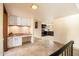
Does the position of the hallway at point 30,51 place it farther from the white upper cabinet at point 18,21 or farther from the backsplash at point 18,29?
the white upper cabinet at point 18,21

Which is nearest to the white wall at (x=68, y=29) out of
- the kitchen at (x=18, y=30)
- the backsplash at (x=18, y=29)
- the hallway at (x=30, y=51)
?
the hallway at (x=30, y=51)

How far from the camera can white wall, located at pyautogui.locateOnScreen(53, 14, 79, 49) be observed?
5.55m

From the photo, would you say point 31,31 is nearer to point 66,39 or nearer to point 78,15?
point 66,39

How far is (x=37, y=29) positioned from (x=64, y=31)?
3.92 metres

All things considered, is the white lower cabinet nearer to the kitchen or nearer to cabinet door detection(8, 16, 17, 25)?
the kitchen

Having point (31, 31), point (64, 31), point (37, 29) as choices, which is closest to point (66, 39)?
point (64, 31)

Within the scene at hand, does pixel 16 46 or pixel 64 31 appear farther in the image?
pixel 64 31

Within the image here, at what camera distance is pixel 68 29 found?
6184 millimetres

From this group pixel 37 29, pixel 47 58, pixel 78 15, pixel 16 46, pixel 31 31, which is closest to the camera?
pixel 47 58

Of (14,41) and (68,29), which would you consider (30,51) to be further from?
(68,29)

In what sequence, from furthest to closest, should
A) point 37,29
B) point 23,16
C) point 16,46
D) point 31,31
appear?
point 37,29
point 31,31
point 23,16
point 16,46

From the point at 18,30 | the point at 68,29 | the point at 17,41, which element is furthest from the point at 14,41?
the point at 68,29

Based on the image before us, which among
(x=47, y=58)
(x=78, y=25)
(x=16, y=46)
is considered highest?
(x=78, y=25)

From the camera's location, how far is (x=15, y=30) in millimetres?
6809
